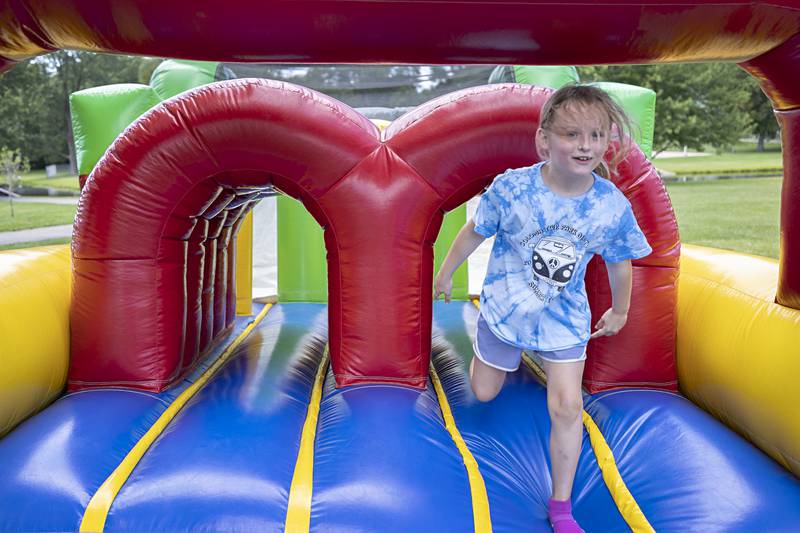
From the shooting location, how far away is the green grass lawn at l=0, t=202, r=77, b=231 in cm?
802

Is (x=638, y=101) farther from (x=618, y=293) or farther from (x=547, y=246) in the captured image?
(x=547, y=246)

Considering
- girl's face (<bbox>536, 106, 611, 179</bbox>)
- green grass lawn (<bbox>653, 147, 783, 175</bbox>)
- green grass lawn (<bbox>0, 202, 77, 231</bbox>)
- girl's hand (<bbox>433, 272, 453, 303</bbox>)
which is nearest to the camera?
girl's face (<bbox>536, 106, 611, 179</bbox>)

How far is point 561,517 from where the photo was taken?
157 cm

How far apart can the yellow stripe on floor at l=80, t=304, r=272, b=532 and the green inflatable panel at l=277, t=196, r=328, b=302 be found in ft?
3.92

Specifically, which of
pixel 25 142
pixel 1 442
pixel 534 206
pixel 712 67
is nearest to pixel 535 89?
pixel 534 206

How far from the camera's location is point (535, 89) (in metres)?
2.13

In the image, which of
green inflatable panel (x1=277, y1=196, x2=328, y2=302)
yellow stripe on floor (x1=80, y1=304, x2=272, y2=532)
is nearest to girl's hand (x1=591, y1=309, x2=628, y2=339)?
yellow stripe on floor (x1=80, y1=304, x2=272, y2=532)

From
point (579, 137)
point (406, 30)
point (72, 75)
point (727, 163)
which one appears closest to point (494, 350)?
point (579, 137)

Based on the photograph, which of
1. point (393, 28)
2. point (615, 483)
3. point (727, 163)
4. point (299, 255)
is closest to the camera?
point (393, 28)

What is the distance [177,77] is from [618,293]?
108 inches

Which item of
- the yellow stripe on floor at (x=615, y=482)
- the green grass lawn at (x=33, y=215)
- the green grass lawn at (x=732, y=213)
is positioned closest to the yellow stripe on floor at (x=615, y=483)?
the yellow stripe on floor at (x=615, y=482)

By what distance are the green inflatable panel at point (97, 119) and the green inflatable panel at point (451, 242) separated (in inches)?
63.1

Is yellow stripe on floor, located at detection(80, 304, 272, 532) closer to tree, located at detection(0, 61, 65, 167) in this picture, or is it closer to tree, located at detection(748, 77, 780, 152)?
tree, located at detection(0, 61, 65, 167)

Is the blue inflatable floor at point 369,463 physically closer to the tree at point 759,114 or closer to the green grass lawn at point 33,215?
the green grass lawn at point 33,215
